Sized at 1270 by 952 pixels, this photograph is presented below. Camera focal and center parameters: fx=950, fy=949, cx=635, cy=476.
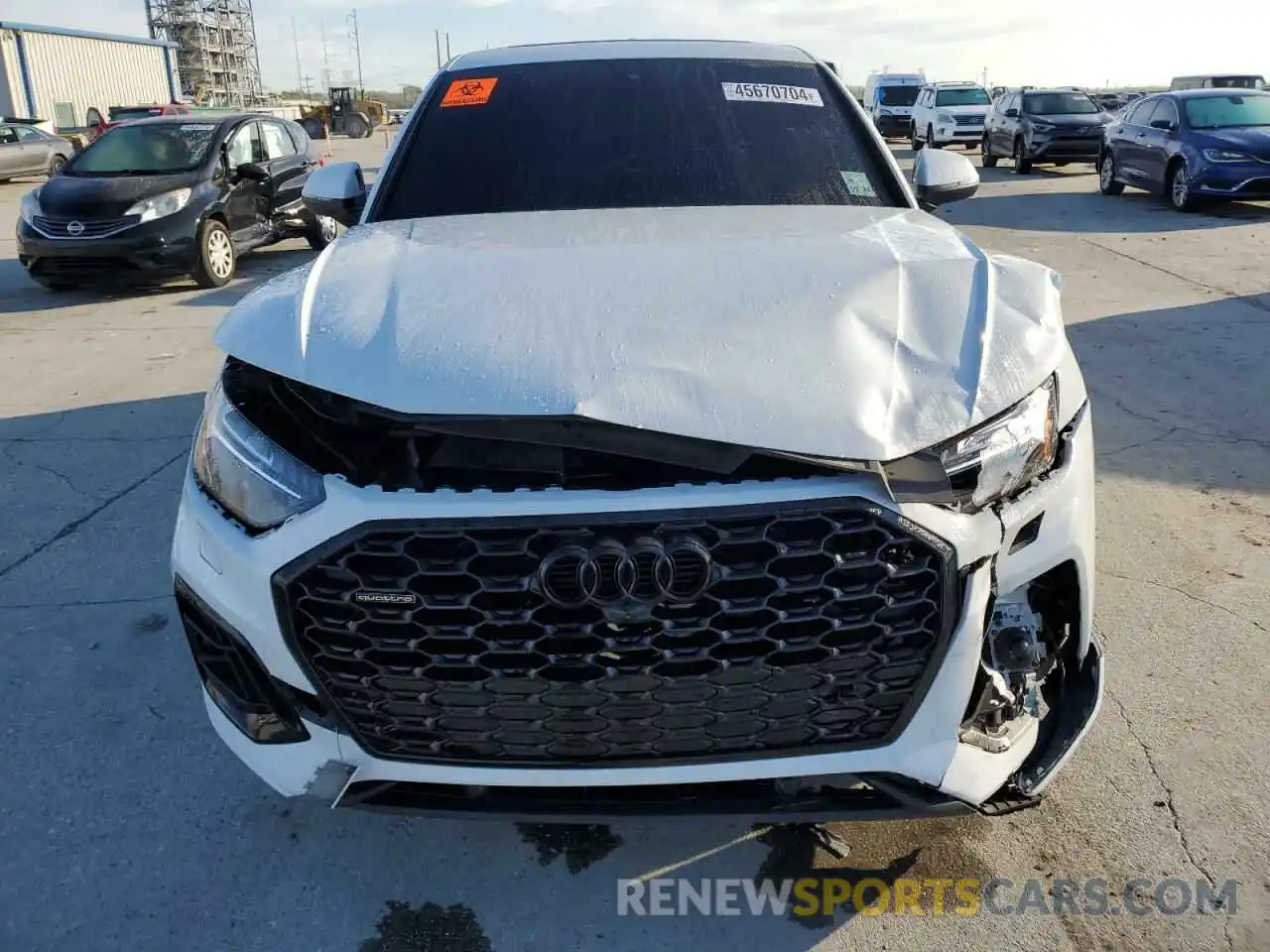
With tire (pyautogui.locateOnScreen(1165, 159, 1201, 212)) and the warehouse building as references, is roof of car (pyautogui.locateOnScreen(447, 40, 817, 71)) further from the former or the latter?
the warehouse building

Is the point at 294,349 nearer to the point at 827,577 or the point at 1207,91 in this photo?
the point at 827,577

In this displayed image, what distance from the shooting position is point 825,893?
6.94 feet

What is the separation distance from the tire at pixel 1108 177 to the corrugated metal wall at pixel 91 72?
38935 millimetres

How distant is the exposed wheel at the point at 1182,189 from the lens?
12.8 meters

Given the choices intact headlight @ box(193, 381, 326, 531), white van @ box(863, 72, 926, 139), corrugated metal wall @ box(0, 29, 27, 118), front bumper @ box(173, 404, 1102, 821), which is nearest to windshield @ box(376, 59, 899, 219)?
intact headlight @ box(193, 381, 326, 531)

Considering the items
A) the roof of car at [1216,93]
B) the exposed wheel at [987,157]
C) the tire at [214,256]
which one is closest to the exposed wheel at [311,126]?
the tire at [214,256]

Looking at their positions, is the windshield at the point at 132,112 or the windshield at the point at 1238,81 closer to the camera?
the windshield at the point at 132,112

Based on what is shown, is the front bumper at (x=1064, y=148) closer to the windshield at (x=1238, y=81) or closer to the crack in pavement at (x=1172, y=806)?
the windshield at (x=1238, y=81)

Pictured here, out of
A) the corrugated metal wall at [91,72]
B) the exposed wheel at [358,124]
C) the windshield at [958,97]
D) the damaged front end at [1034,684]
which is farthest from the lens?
the corrugated metal wall at [91,72]

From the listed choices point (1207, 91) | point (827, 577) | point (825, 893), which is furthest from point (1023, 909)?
point (1207, 91)

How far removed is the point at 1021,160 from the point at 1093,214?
5.87 meters

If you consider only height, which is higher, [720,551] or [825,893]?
[720,551]

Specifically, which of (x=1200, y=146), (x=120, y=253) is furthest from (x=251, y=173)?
(x=1200, y=146)

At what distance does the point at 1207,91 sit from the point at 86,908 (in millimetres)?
15615
